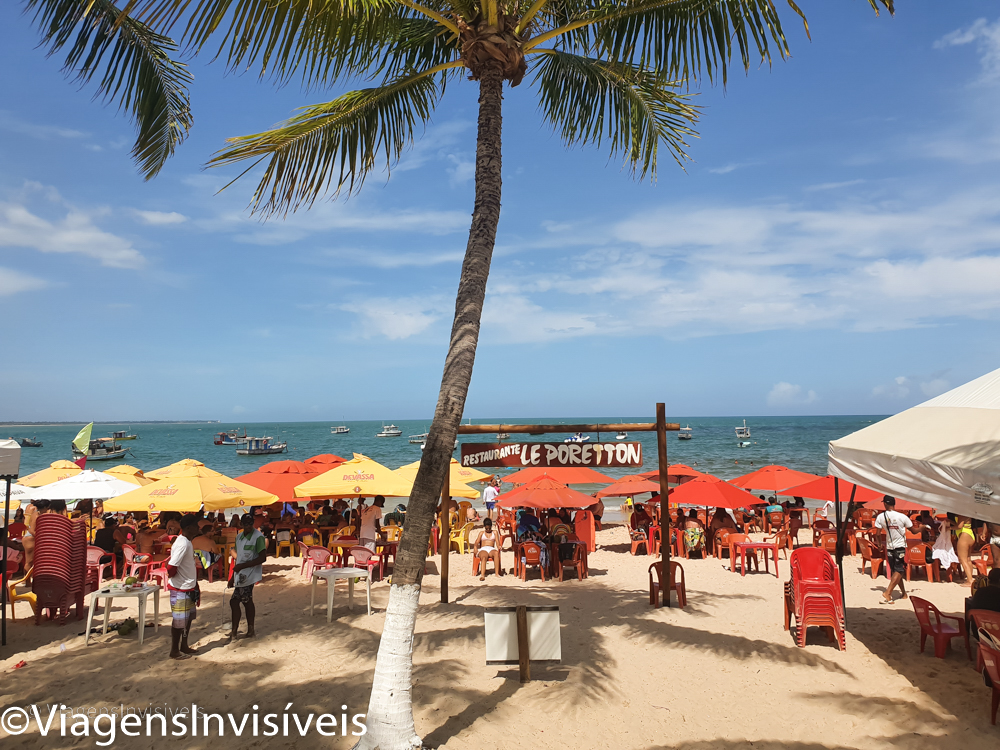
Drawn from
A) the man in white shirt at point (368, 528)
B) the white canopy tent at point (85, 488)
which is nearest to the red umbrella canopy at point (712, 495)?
the man in white shirt at point (368, 528)

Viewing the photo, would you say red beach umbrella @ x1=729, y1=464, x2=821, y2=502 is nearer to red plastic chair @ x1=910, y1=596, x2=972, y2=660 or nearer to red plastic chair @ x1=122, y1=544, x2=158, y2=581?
red plastic chair @ x1=910, y1=596, x2=972, y2=660

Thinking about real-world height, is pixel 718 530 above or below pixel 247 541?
below

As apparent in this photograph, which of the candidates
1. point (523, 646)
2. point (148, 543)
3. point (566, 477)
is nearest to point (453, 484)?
point (566, 477)

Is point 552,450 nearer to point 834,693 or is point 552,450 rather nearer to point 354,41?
point 834,693

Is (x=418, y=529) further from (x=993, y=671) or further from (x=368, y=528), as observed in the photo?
(x=368, y=528)

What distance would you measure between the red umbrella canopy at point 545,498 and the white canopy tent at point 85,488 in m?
7.16

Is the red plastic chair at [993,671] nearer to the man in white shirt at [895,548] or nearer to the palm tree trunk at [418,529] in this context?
the man in white shirt at [895,548]

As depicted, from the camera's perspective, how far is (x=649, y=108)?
25.1ft

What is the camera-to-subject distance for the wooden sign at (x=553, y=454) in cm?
838

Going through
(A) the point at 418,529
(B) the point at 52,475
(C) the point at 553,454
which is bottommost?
(B) the point at 52,475

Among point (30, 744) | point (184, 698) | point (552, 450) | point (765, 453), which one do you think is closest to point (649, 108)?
point (552, 450)

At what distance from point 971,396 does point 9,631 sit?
1226cm

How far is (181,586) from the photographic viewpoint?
22.6 feet

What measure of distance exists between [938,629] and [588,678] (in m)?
4.05
